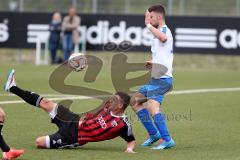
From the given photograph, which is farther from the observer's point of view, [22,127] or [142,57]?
[142,57]

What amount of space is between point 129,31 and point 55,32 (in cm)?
305

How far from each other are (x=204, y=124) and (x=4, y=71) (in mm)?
13477

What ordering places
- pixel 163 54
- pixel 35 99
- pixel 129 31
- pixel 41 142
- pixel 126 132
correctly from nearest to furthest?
pixel 126 132 < pixel 41 142 < pixel 35 99 < pixel 163 54 < pixel 129 31

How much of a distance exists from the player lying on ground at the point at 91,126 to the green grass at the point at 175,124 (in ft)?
0.55

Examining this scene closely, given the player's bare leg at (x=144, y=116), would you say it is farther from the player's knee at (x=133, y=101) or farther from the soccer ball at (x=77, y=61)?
the soccer ball at (x=77, y=61)

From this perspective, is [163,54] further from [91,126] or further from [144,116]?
[91,126]

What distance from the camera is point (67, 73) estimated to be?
80.6 ft

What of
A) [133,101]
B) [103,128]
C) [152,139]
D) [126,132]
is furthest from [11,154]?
[152,139]

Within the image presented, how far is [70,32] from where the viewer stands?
99.2 ft

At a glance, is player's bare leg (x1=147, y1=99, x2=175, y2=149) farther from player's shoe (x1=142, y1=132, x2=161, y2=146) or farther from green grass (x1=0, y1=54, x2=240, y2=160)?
player's shoe (x1=142, y1=132, x2=161, y2=146)

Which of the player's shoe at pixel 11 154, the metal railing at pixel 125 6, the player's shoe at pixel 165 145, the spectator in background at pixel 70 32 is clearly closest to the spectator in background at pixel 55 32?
the spectator in background at pixel 70 32

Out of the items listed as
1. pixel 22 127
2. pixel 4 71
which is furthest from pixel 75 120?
pixel 4 71

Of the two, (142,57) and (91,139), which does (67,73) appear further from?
(91,139)

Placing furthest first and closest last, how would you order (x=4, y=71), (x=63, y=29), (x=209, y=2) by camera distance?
(x=209, y=2) → (x=63, y=29) → (x=4, y=71)
